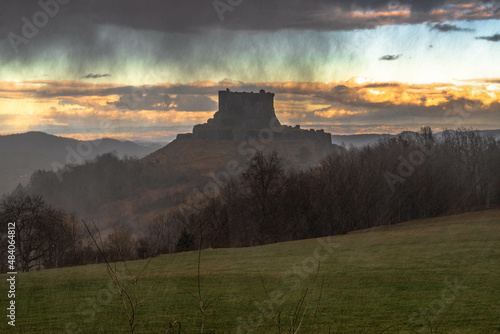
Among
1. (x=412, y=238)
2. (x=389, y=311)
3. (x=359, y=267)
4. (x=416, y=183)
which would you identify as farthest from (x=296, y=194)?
(x=389, y=311)

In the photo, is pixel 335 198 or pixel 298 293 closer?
pixel 298 293

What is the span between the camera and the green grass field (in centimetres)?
1436

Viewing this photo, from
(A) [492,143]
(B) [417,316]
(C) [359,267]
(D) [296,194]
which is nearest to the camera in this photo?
(B) [417,316]

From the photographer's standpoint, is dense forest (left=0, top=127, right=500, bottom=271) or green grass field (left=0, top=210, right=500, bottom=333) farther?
dense forest (left=0, top=127, right=500, bottom=271)

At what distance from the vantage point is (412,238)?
3741 centimetres

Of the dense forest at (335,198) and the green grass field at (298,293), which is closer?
the green grass field at (298,293)

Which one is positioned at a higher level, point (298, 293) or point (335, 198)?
point (298, 293)

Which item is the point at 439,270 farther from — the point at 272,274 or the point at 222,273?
the point at 222,273

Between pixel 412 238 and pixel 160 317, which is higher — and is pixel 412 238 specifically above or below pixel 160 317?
below

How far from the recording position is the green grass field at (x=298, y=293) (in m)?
14.4

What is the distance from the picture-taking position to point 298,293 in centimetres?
1848

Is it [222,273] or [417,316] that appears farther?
[222,273]

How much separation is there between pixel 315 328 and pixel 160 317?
5035 mm

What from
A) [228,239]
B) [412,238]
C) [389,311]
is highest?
[389,311]
